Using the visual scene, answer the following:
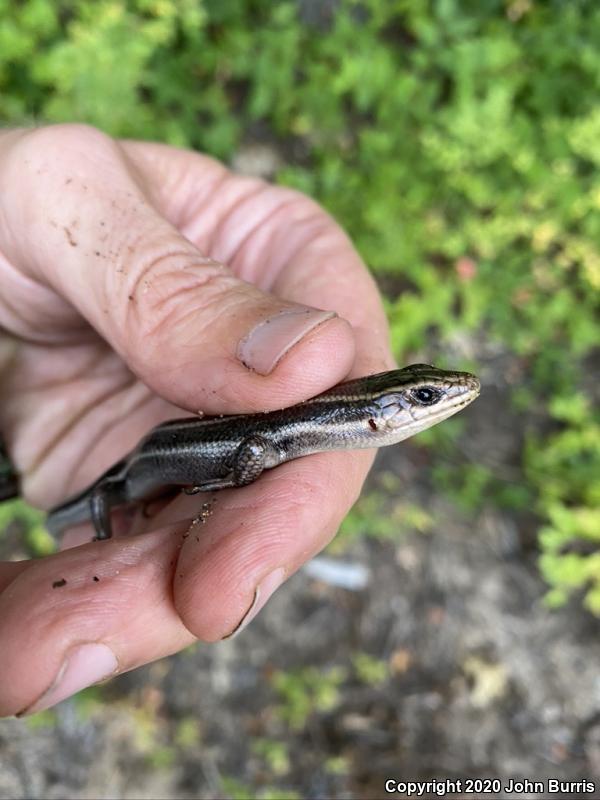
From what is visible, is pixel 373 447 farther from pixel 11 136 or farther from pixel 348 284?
pixel 11 136

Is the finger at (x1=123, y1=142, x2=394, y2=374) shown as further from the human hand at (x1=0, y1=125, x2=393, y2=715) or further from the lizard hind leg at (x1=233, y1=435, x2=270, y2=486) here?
the lizard hind leg at (x1=233, y1=435, x2=270, y2=486)

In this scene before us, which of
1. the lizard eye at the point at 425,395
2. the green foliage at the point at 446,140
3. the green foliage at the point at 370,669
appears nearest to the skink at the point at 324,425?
the lizard eye at the point at 425,395

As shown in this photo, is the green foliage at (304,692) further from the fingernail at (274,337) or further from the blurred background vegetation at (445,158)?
the fingernail at (274,337)

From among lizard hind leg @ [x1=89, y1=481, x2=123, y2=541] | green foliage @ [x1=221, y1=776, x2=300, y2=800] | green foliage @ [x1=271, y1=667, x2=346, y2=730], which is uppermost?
lizard hind leg @ [x1=89, y1=481, x2=123, y2=541]

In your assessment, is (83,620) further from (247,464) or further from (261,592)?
(247,464)

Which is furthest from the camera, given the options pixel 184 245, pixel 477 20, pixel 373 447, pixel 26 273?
pixel 477 20

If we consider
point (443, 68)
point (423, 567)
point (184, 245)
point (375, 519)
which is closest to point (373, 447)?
point (184, 245)

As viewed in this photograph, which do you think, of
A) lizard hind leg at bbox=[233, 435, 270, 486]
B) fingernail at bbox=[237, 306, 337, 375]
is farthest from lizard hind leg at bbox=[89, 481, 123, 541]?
fingernail at bbox=[237, 306, 337, 375]

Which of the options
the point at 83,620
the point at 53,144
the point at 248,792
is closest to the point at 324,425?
the point at 83,620
